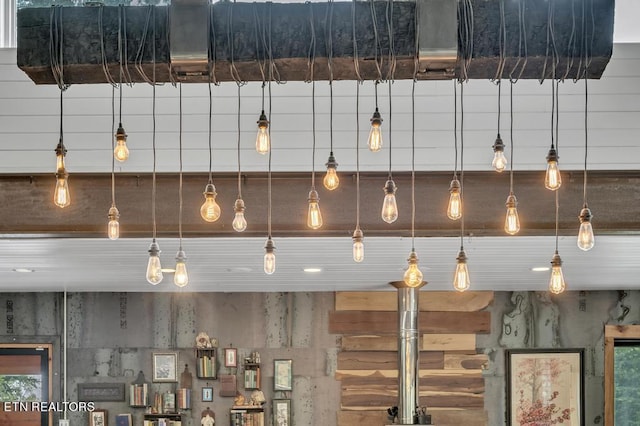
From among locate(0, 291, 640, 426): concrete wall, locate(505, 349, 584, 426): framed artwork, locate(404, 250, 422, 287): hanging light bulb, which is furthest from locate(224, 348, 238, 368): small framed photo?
locate(404, 250, 422, 287): hanging light bulb

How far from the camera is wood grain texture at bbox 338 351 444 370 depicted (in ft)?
30.5

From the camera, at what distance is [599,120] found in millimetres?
4172

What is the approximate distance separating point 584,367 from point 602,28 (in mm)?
7180

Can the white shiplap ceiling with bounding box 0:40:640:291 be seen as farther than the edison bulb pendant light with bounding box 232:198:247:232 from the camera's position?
Yes

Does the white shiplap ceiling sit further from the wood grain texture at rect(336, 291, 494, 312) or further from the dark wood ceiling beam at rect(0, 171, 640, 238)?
the wood grain texture at rect(336, 291, 494, 312)

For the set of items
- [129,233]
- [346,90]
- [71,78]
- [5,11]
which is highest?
[5,11]

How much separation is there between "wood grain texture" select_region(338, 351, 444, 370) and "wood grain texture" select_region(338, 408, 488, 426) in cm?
43

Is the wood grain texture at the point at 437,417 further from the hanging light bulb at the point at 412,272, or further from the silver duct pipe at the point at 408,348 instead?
the hanging light bulb at the point at 412,272

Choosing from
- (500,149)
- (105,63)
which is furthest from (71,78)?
(500,149)

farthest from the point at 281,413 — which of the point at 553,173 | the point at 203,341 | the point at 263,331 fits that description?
the point at 553,173

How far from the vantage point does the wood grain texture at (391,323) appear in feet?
30.6

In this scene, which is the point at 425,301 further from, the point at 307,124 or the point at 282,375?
the point at 307,124

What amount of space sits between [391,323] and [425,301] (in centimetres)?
42

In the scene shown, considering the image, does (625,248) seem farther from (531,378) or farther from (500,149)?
(531,378)
